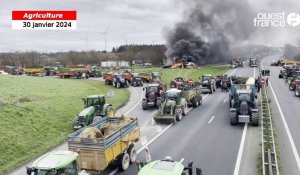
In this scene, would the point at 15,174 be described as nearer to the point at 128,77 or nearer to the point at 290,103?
the point at 290,103

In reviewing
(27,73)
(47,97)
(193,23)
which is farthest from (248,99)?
(193,23)

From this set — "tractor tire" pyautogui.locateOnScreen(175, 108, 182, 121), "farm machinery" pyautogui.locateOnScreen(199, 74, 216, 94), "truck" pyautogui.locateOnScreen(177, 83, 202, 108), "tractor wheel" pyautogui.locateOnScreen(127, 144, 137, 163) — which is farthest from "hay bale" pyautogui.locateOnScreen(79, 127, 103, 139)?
"farm machinery" pyautogui.locateOnScreen(199, 74, 216, 94)

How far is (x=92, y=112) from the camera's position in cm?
2528

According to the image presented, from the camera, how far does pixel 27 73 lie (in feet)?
267

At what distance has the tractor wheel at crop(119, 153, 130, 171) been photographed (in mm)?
16500

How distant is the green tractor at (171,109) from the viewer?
26.7 metres

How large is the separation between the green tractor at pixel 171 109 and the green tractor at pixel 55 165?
47.7 ft

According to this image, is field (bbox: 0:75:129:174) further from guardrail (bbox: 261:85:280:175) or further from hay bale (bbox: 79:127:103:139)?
guardrail (bbox: 261:85:280:175)

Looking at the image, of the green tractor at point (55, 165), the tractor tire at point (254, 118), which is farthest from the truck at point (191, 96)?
the green tractor at point (55, 165)

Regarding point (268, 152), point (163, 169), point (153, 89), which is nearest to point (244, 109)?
point (268, 152)

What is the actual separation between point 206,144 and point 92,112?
900 cm

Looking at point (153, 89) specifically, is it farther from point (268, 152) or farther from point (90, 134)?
point (268, 152)

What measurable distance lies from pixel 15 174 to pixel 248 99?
17.1 metres

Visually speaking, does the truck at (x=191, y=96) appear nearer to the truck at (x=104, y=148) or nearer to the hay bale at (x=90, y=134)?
the truck at (x=104, y=148)
